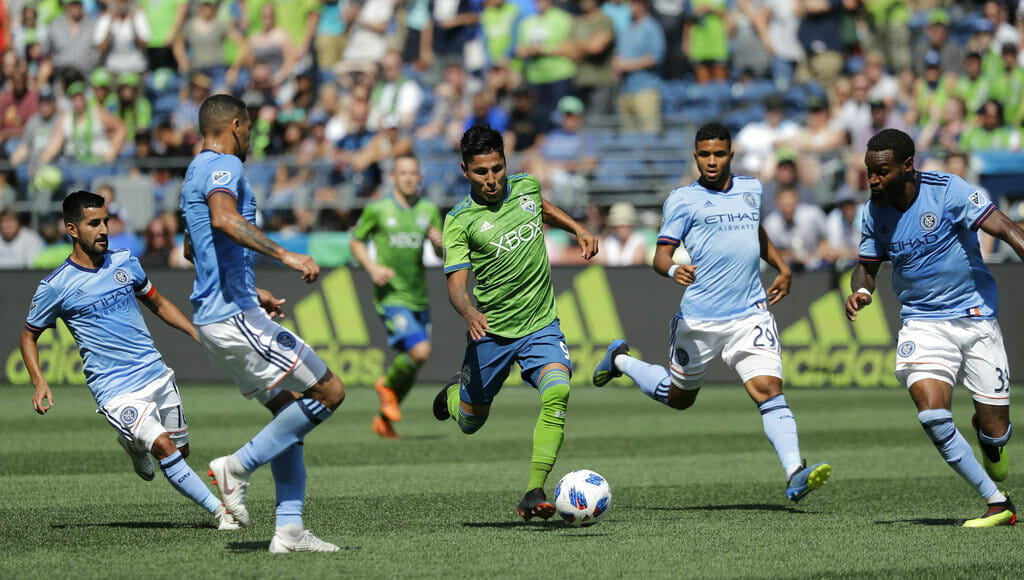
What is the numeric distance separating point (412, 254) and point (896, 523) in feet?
22.5

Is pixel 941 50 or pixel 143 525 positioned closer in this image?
pixel 143 525

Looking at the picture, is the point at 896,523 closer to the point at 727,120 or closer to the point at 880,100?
the point at 880,100

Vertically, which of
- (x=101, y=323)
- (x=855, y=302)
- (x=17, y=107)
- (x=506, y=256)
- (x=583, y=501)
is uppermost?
(x=17, y=107)

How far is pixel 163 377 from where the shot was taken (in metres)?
8.26

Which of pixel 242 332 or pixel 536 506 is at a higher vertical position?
pixel 242 332

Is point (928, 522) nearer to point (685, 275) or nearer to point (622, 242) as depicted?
point (685, 275)

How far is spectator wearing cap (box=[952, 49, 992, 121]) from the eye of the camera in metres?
19.7

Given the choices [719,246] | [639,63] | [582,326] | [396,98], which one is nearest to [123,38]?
[396,98]

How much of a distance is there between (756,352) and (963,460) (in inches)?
57.3

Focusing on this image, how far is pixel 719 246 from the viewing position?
8.73 metres

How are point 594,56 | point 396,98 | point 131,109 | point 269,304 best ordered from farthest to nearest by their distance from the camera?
point 131,109
point 396,98
point 594,56
point 269,304

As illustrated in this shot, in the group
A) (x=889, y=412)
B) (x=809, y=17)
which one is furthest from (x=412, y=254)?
(x=809, y=17)

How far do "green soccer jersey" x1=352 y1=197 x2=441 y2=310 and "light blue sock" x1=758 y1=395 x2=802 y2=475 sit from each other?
574cm

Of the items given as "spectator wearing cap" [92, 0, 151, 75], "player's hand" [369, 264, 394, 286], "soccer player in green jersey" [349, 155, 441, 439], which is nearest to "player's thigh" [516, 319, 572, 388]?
"player's hand" [369, 264, 394, 286]
